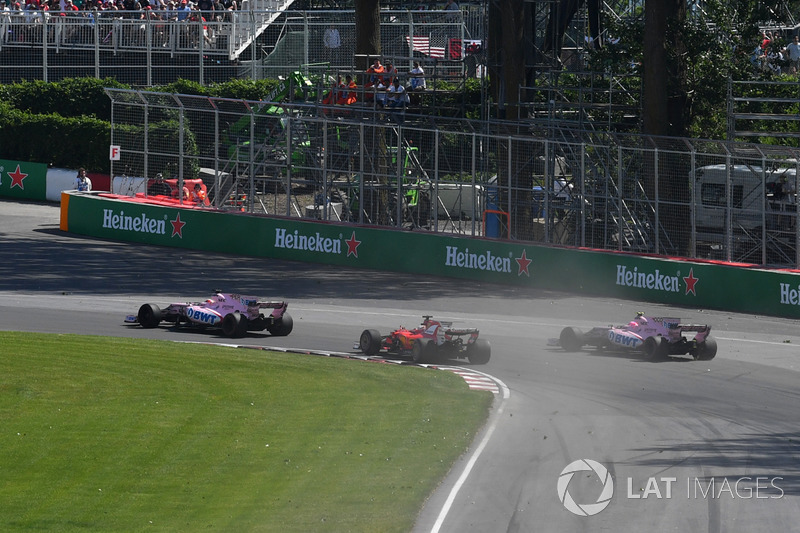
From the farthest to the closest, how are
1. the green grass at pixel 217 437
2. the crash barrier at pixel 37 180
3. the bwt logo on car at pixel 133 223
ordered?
the crash barrier at pixel 37 180 → the bwt logo on car at pixel 133 223 → the green grass at pixel 217 437

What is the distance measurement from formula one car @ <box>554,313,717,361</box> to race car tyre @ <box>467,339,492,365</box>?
1953mm

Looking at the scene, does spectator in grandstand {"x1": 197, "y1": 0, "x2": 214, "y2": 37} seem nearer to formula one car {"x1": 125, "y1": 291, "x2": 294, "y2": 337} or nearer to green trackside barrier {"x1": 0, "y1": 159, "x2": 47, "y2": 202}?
green trackside barrier {"x1": 0, "y1": 159, "x2": 47, "y2": 202}

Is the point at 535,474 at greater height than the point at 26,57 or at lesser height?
lesser

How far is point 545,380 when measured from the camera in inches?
719

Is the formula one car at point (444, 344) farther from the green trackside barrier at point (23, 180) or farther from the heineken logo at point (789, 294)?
the green trackside barrier at point (23, 180)

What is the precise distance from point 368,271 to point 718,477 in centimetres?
1937

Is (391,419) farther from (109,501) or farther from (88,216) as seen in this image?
(88,216)

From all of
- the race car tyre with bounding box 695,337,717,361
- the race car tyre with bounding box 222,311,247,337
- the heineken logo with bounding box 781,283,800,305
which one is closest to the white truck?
the heineken logo with bounding box 781,283,800,305

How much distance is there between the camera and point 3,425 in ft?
48.3

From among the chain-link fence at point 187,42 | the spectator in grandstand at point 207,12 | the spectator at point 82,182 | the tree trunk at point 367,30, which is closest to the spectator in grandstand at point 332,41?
the chain-link fence at point 187,42

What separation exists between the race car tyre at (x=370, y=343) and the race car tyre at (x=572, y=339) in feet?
10.7

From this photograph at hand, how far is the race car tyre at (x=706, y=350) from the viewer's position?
64.8ft

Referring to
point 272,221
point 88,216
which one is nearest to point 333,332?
point 272,221

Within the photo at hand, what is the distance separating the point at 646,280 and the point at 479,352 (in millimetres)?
8741
